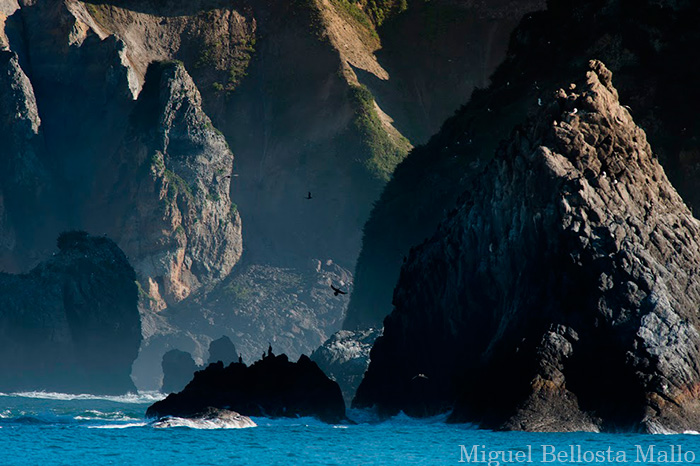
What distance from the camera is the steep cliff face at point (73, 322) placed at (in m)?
152

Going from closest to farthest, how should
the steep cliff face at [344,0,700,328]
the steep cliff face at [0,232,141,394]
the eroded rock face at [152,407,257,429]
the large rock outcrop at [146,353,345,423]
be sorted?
1. the eroded rock face at [152,407,257,429]
2. the large rock outcrop at [146,353,345,423]
3. the steep cliff face at [344,0,700,328]
4. the steep cliff face at [0,232,141,394]

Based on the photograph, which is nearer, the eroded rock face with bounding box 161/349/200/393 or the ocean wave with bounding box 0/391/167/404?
the ocean wave with bounding box 0/391/167/404

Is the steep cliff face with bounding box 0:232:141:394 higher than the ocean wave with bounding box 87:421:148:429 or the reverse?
higher

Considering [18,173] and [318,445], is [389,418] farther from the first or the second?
[18,173]

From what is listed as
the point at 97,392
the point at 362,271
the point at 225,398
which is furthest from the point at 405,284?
the point at 97,392

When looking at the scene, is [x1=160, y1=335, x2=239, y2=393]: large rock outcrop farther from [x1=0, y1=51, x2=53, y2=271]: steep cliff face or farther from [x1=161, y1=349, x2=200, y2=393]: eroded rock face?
[x1=0, y1=51, x2=53, y2=271]: steep cliff face

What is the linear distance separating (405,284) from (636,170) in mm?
20577

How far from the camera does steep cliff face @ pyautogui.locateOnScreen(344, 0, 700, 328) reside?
98.3 metres

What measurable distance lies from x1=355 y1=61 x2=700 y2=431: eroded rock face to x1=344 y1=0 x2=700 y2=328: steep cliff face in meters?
→ 18.7

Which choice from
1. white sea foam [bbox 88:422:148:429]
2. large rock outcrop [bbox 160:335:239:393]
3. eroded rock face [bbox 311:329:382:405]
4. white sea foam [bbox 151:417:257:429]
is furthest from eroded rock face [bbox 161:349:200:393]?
white sea foam [bbox 151:417:257:429]

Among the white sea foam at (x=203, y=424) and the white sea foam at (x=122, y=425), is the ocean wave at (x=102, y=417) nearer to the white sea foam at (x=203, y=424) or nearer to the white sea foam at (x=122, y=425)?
the white sea foam at (x=122, y=425)

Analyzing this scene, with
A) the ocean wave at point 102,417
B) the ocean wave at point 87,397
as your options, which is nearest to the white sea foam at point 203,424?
the ocean wave at point 102,417

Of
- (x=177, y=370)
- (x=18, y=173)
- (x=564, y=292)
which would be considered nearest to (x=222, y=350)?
(x=177, y=370)

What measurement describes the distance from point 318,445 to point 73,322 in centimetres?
9502
